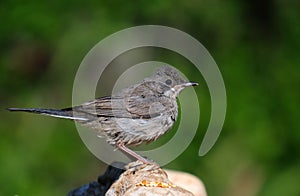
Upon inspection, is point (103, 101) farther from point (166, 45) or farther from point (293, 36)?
point (293, 36)

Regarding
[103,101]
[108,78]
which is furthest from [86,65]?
[103,101]

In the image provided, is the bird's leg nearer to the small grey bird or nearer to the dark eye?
the small grey bird

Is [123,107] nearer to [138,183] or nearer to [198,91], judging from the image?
[138,183]

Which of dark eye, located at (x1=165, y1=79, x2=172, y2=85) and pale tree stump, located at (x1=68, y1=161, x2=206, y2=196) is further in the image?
dark eye, located at (x1=165, y1=79, x2=172, y2=85)

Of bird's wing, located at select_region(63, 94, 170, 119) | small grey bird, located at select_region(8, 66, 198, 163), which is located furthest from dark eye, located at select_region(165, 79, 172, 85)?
bird's wing, located at select_region(63, 94, 170, 119)

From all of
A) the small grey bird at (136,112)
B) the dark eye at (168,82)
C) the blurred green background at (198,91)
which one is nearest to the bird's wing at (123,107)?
the small grey bird at (136,112)

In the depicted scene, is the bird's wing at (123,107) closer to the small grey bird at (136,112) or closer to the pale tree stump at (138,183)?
the small grey bird at (136,112)
